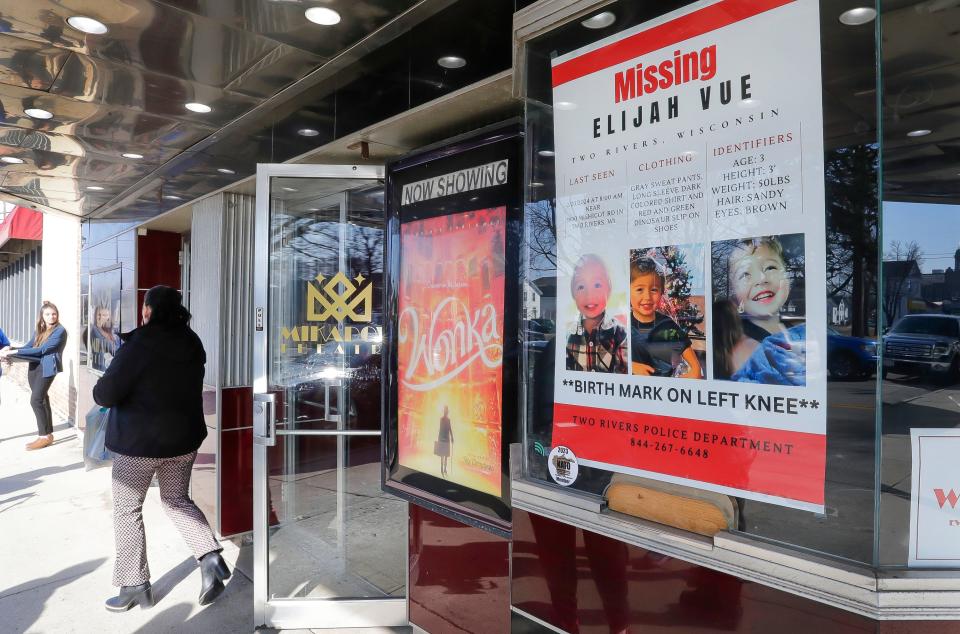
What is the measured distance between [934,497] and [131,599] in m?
3.88

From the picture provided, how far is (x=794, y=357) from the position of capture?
1253 millimetres

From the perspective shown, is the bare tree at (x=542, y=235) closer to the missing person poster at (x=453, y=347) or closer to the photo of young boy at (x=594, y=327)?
the photo of young boy at (x=594, y=327)

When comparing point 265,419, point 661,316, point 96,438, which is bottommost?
point 96,438

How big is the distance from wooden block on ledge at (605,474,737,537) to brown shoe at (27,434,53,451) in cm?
812

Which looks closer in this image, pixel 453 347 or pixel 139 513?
pixel 453 347

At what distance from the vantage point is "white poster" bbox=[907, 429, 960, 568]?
1.19 m

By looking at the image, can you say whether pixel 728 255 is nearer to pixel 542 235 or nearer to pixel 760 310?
pixel 760 310

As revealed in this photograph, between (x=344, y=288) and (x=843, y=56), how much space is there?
2.57 m

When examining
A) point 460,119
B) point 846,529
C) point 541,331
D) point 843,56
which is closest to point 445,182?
point 460,119

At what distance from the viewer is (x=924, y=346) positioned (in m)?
1.20

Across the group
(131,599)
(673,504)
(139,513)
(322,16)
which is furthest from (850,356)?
(131,599)

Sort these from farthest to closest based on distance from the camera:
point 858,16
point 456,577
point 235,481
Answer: point 235,481 < point 456,577 < point 858,16

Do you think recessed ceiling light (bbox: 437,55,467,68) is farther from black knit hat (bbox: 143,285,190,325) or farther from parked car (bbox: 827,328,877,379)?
black knit hat (bbox: 143,285,190,325)

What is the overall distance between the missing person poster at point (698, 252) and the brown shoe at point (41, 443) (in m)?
7.96
